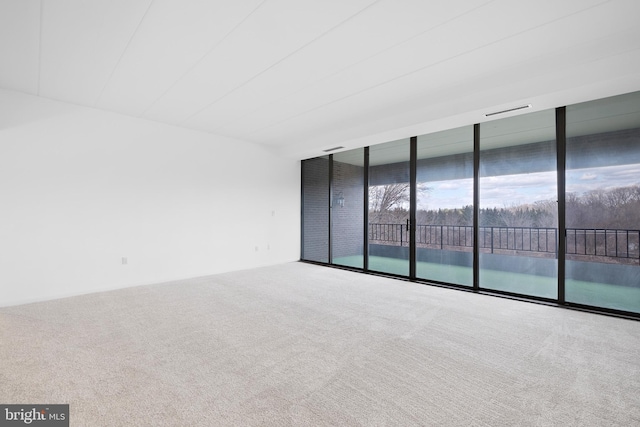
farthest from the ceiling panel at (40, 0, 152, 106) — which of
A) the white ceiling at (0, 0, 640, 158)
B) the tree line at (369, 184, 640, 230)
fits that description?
the tree line at (369, 184, 640, 230)

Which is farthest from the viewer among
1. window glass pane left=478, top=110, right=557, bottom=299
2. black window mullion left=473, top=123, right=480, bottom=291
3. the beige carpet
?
black window mullion left=473, top=123, right=480, bottom=291

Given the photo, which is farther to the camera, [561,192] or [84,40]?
[561,192]

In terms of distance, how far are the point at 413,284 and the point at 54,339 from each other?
4515 millimetres

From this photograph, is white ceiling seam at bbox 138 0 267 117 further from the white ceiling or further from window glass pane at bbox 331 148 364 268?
window glass pane at bbox 331 148 364 268

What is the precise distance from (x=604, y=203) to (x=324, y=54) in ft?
12.1

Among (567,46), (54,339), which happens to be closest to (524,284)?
(567,46)

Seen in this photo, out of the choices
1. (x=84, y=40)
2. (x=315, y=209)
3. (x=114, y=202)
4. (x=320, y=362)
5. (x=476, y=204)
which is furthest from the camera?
(x=315, y=209)

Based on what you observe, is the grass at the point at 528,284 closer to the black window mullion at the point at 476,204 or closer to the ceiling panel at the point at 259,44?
the black window mullion at the point at 476,204

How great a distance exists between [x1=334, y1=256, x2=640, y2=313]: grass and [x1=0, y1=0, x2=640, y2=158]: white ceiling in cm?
224

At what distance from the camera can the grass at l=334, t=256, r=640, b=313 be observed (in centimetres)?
345

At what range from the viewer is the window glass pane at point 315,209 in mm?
6805

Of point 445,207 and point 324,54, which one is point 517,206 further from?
point 324,54

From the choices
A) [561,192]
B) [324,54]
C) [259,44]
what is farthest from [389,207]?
[259,44]

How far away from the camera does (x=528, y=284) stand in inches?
160
